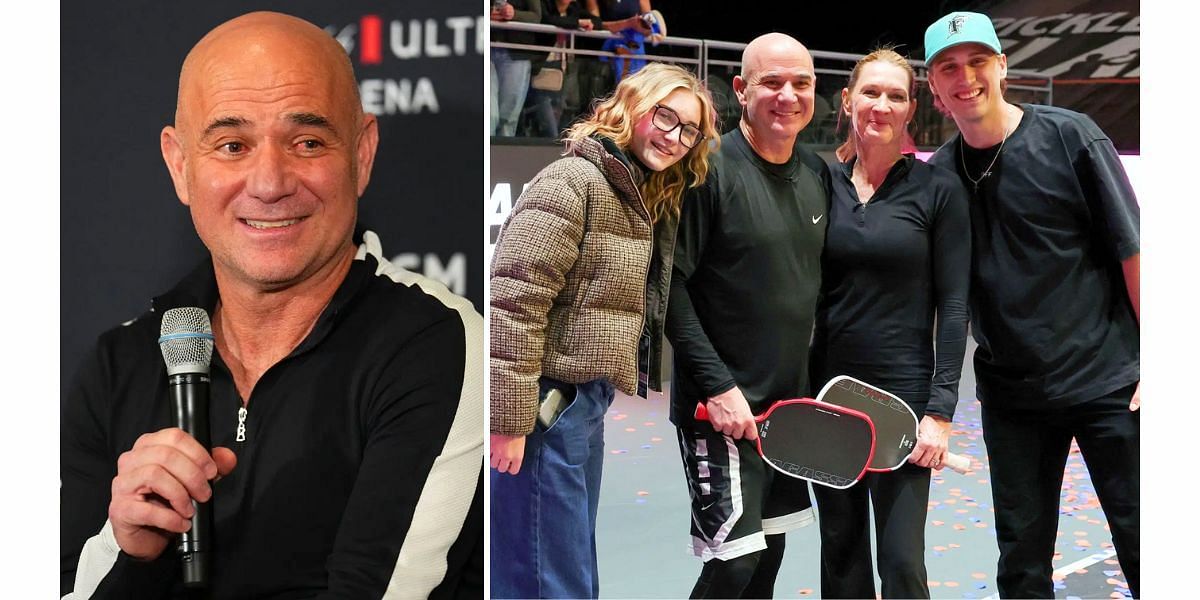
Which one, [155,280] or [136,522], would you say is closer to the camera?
[136,522]

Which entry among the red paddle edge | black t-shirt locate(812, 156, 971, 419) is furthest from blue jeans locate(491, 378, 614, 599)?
black t-shirt locate(812, 156, 971, 419)

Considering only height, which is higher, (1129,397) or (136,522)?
(1129,397)

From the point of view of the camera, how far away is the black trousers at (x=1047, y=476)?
9.98ft

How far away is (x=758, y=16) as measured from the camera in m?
2.94

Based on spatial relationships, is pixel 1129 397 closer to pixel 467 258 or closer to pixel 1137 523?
pixel 1137 523

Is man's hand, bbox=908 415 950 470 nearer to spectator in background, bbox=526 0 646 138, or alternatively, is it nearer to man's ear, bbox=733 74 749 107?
man's ear, bbox=733 74 749 107

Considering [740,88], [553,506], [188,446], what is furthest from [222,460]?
[740,88]

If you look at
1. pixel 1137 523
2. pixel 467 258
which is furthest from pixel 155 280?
pixel 1137 523

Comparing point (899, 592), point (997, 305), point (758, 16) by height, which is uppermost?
point (758, 16)

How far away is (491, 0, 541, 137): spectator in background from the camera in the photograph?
299 centimetres

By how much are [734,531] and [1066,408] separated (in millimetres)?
956

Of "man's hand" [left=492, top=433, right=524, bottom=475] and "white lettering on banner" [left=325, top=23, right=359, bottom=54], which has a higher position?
"white lettering on banner" [left=325, top=23, right=359, bottom=54]

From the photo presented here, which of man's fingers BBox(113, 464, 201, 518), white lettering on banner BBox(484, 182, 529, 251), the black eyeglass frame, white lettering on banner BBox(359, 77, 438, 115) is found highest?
white lettering on banner BBox(359, 77, 438, 115)

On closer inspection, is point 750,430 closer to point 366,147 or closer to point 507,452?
point 507,452
